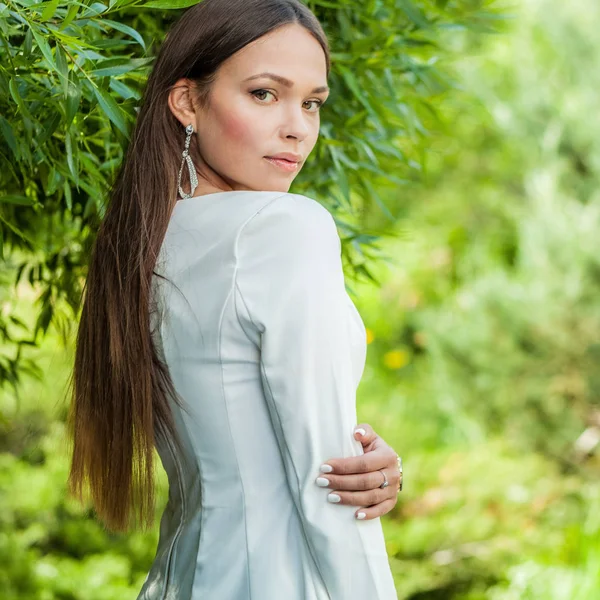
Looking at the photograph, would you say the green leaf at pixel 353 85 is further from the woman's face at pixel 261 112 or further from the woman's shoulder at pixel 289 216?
the woman's shoulder at pixel 289 216

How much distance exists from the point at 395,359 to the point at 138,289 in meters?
5.44

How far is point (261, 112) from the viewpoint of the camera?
4.40 ft

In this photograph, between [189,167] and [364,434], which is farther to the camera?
[189,167]

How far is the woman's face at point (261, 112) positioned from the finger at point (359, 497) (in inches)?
18.6

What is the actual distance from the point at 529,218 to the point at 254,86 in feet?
15.0

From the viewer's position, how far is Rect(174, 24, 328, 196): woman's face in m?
1.33

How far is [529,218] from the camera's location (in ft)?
18.5

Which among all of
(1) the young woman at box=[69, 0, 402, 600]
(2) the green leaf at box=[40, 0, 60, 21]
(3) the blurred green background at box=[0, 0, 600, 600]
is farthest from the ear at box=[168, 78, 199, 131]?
(3) the blurred green background at box=[0, 0, 600, 600]

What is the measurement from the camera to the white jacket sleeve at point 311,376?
1.15 m

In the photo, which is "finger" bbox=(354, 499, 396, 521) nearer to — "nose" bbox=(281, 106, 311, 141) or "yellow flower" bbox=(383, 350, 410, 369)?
"nose" bbox=(281, 106, 311, 141)

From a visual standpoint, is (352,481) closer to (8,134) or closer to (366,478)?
(366,478)

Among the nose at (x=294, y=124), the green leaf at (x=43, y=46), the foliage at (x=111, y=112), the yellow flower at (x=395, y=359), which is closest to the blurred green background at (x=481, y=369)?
the yellow flower at (x=395, y=359)

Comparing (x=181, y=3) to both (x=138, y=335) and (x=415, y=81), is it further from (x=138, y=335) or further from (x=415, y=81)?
(x=415, y=81)

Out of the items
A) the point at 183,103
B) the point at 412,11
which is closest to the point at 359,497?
the point at 183,103
